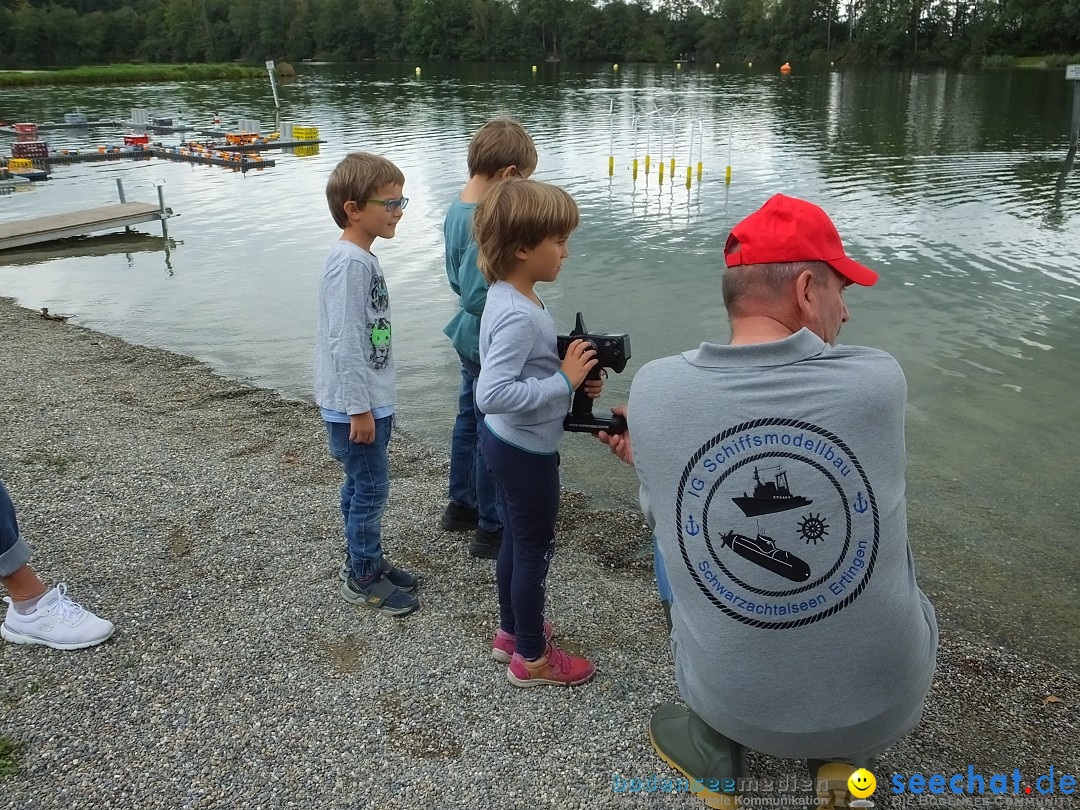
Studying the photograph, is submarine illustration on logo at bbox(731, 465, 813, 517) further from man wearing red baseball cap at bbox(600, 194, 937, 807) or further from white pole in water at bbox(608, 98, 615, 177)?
white pole in water at bbox(608, 98, 615, 177)

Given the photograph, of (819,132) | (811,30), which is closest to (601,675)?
(819,132)

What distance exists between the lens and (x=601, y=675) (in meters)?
3.37

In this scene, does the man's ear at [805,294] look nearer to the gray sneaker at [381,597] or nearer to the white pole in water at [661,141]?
the gray sneaker at [381,597]

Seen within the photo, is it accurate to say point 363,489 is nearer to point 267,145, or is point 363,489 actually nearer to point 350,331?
point 350,331

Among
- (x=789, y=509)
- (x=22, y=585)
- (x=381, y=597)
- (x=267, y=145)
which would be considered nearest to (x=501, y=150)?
Answer: (x=381, y=597)

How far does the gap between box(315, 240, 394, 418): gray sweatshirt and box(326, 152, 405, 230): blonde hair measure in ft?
0.58

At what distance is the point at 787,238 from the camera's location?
209 centimetres

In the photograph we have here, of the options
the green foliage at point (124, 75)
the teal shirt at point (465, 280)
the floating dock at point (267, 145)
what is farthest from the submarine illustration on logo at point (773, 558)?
the green foliage at point (124, 75)

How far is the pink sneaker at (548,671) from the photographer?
326 cm

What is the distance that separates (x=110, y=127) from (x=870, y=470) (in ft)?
150

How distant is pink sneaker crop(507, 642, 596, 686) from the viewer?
326cm

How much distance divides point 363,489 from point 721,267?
1139 centimetres

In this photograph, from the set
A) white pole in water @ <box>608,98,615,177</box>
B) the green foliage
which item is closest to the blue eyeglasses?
white pole in water @ <box>608,98,615,177</box>

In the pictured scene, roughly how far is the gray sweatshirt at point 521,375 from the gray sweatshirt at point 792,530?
0.67 metres
